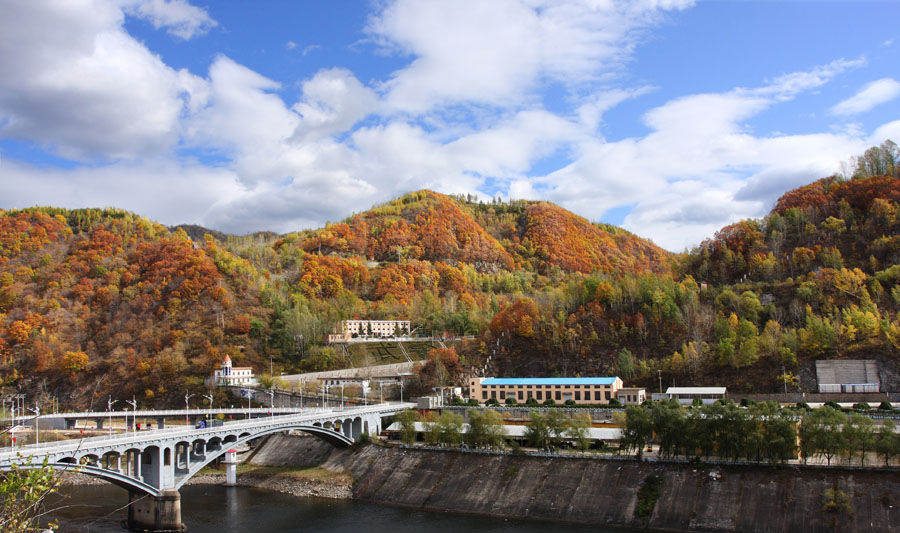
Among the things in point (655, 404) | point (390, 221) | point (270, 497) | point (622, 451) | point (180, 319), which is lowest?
point (270, 497)

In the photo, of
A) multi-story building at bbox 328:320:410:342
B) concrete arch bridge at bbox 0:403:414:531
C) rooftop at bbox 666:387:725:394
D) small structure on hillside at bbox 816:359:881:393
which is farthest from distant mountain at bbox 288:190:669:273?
concrete arch bridge at bbox 0:403:414:531

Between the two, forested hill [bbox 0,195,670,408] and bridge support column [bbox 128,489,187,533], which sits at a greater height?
forested hill [bbox 0,195,670,408]

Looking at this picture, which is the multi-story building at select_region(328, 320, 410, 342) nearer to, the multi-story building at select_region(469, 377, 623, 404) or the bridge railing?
the multi-story building at select_region(469, 377, 623, 404)

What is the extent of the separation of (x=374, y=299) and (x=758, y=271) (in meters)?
79.6

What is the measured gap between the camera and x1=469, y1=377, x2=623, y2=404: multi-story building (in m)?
81.7

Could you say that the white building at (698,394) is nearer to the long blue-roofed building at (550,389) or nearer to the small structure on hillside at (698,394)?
the small structure on hillside at (698,394)

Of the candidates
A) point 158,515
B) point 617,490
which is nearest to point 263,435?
point 158,515

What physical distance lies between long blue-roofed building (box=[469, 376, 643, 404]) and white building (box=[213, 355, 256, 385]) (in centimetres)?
3947

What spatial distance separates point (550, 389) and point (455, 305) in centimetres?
6068

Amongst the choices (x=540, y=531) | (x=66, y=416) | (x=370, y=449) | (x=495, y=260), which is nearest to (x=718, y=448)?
(x=540, y=531)

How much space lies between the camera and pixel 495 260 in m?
184

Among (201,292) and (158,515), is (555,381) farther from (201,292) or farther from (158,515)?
(201,292)

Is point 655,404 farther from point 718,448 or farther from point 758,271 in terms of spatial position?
point 758,271

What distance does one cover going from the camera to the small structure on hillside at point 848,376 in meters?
75.0
